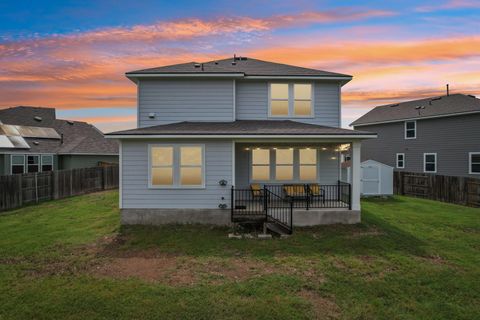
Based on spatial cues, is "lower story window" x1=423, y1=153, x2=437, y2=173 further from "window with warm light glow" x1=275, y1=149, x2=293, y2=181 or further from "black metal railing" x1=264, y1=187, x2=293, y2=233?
"black metal railing" x1=264, y1=187, x2=293, y2=233

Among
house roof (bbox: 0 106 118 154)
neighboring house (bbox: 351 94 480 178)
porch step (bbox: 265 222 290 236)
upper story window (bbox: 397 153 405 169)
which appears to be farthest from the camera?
house roof (bbox: 0 106 118 154)

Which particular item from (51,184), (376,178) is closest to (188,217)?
(51,184)

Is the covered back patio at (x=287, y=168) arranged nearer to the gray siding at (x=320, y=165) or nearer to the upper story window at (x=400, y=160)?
the gray siding at (x=320, y=165)

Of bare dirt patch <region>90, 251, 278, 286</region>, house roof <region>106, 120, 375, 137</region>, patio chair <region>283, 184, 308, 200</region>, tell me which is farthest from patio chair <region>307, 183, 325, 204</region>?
bare dirt patch <region>90, 251, 278, 286</region>

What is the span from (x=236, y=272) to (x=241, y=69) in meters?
10.2

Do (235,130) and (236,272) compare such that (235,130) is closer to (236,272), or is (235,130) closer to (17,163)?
(236,272)

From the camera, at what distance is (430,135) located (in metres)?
22.1

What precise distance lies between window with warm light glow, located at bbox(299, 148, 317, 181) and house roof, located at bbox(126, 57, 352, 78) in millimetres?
3659

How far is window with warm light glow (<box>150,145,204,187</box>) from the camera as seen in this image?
448 inches

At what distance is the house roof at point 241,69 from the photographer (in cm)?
1312

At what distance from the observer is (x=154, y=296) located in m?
5.85

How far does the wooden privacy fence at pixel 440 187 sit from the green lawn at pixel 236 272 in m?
6.84

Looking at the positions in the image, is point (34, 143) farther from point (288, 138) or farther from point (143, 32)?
point (288, 138)

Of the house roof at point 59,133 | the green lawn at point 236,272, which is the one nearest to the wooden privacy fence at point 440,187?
the green lawn at point 236,272
